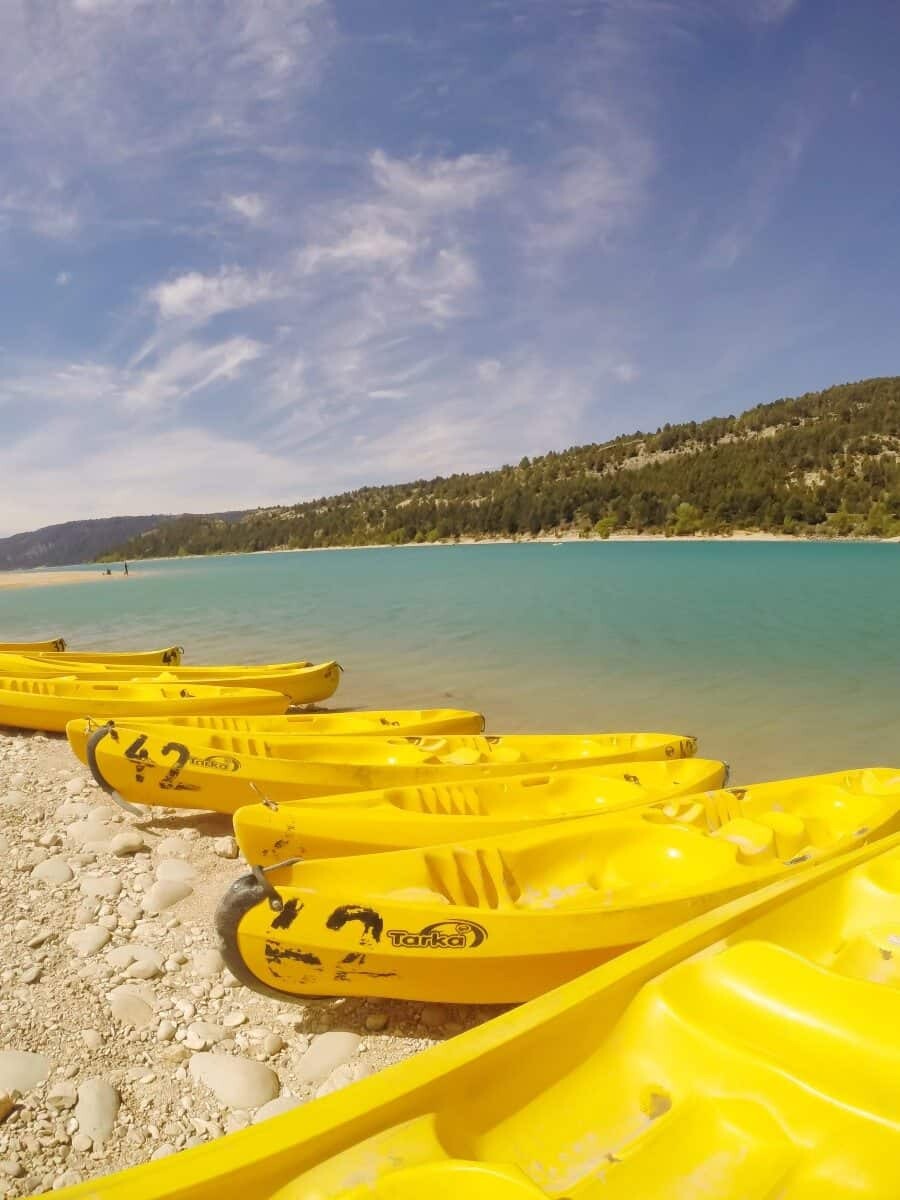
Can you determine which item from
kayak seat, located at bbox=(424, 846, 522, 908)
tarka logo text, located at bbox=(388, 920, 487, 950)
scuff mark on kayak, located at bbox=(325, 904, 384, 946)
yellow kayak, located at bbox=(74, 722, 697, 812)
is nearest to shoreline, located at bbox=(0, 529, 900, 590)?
yellow kayak, located at bbox=(74, 722, 697, 812)

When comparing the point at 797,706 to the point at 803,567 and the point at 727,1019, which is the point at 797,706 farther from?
the point at 803,567

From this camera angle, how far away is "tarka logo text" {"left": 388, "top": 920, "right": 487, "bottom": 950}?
3.29 metres

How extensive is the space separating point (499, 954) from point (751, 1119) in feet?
4.67

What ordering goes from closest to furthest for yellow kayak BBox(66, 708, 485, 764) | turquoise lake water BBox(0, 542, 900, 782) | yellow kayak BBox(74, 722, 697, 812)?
1. yellow kayak BBox(74, 722, 697, 812)
2. yellow kayak BBox(66, 708, 485, 764)
3. turquoise lake water BBox(0, 542, 900, 782)

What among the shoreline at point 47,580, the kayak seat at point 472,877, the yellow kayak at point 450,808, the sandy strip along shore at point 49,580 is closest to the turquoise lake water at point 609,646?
the yellow kayak at point 450,808

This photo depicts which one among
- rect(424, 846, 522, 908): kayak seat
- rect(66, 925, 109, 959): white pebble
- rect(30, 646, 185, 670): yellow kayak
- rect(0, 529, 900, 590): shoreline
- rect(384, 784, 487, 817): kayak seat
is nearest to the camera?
rect(424, 846, 522, 908): kayak seat

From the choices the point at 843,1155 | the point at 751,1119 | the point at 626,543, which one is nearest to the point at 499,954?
the point at 751,1119

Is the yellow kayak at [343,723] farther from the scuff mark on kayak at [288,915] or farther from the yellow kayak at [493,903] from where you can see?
the scuff mark on kayak at [288,915]

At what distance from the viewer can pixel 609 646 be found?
17.4m

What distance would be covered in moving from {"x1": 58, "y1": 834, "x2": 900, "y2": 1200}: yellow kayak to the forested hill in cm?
8742

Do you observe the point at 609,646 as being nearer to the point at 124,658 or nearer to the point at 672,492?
the point at 124,658

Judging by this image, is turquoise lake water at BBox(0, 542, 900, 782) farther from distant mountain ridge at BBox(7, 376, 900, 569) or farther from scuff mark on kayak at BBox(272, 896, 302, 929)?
distant mountain ridge at BBox(7, 376, 900, 569)

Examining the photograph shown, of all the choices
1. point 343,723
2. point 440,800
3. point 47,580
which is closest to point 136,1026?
point 440,800

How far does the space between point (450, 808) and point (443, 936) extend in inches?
70.5
